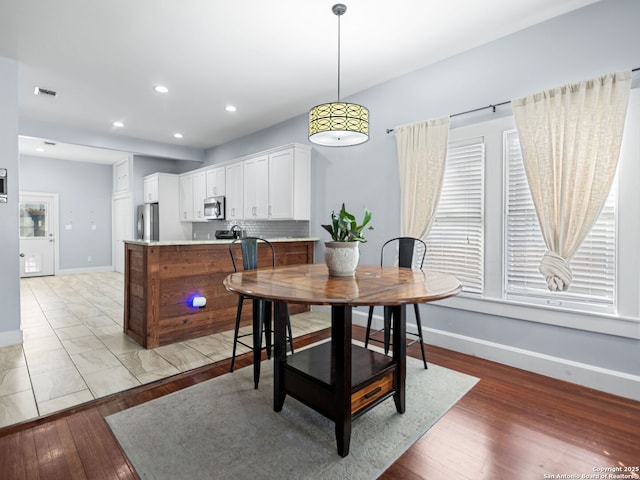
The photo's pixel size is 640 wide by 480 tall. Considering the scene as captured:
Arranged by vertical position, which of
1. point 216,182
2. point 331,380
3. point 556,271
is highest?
point 216,182

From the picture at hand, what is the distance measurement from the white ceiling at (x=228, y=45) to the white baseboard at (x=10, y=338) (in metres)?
2.67

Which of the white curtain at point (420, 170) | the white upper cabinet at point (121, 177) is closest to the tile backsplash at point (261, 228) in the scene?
the white curtain at point (420, 170)

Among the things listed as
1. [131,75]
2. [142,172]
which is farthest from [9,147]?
[142,172]

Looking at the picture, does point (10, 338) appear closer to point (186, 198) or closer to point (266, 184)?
point (266, 184)

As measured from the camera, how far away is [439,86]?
3293 millimetres

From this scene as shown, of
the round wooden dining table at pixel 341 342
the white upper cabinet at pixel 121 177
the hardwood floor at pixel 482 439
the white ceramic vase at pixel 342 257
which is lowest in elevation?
the hardwood floor at pixel 482 439

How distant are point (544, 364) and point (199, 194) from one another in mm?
5915

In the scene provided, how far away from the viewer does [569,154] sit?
2.45 metres

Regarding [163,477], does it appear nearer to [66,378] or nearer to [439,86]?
[66,378]

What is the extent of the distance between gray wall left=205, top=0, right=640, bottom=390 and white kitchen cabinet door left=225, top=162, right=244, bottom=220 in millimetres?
1386

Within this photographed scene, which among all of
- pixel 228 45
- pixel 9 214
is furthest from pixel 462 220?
pixel 9 214

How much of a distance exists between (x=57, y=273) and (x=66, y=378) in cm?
668

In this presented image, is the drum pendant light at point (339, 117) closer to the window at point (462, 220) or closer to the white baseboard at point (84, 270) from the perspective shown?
the window at point (462, 220)

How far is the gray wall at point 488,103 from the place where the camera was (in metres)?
2.38
